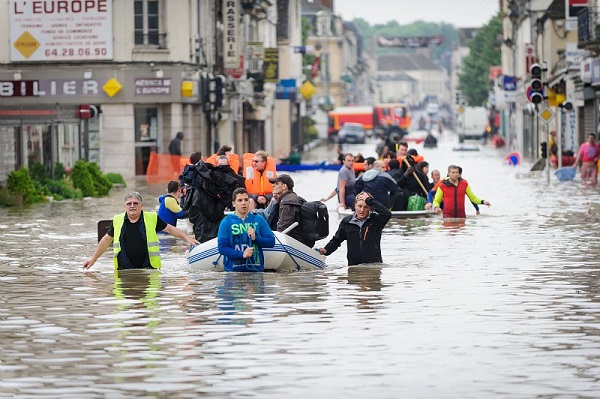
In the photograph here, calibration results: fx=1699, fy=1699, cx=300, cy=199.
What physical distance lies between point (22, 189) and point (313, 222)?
61.1 feet

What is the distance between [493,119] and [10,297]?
120416 mm

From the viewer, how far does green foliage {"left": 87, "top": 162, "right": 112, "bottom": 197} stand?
1721 inches

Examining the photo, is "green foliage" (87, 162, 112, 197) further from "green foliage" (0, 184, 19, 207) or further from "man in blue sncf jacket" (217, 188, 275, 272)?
"man in blue sncf jacket" (217, 188, 275, 272)

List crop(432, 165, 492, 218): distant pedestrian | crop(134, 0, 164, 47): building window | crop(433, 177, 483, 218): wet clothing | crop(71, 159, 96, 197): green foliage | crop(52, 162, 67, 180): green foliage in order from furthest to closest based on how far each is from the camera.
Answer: crop(134, 0, 164, 47): building window
crop(52, 162, 67, 180): green foliage
crop(71, 159, 96, 197): green foliage
crop(433, 177, 483, 218): wet clothing
crop(432, 165, 492, 218): distant pedestrian

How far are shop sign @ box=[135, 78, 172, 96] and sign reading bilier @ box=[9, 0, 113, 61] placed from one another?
1.38 metres

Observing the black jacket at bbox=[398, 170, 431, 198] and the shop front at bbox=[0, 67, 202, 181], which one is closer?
the black jacket at bbox=[398, 170, 431, 198]

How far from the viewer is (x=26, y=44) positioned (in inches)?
2298

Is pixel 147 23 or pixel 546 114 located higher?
pixel 147 23

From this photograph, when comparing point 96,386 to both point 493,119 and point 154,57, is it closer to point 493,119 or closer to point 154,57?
point 154,57

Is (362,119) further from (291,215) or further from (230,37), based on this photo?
(291,215)

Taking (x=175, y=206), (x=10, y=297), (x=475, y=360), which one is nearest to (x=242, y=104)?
(x=175, y=206)

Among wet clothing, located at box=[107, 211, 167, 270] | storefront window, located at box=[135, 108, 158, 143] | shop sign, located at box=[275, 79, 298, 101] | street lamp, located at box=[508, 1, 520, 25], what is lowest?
wet clothing, located at box=[107, 211, 167, 270]

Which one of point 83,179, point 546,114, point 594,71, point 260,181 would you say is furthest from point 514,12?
point 260,181

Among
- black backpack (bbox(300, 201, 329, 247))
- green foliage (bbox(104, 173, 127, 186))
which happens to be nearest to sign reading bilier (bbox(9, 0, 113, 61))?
green foliage (bbox(104, 173, 127, 186))
